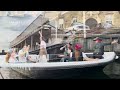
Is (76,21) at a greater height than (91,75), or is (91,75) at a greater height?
(76,21)

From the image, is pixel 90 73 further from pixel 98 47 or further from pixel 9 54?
pixel 9 54

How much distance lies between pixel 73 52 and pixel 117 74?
776 mm

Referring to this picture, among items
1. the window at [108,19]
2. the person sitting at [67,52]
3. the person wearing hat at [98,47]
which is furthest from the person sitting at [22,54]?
the window at [108,19]

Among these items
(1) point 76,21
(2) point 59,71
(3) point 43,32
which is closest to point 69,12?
(1) point 76,21

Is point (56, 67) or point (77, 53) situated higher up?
point (77, 53)

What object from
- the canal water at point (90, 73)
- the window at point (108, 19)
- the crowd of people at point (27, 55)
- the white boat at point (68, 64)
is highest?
the window at point (108, 19)

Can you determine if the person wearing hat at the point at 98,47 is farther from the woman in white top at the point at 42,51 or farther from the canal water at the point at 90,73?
the woman in white top at the point at 42,51

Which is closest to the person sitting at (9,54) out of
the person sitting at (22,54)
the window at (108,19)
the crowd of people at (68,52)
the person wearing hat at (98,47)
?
the crowd of people at (68,52)

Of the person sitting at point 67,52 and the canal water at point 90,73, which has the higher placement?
the person sitting at point 67,52

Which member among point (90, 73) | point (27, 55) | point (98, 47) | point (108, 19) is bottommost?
point (90, 73)

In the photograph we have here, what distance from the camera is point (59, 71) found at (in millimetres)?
4566

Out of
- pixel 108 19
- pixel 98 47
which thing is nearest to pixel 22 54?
pixel 98 47
